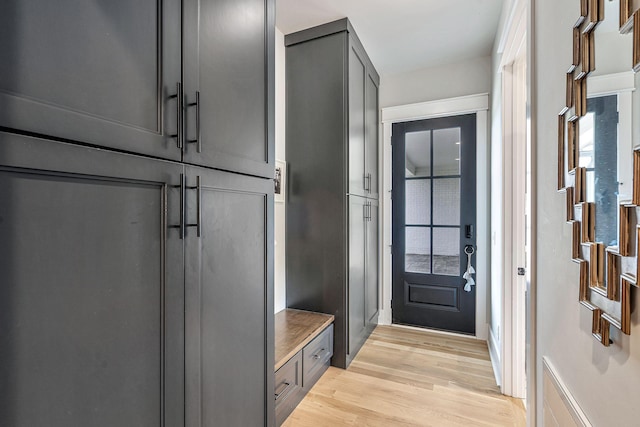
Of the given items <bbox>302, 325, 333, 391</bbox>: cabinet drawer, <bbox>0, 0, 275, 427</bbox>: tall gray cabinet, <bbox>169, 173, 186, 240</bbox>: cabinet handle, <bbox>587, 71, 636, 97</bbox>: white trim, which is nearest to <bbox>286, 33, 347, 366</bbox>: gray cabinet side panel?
<bbox>302, 325, 333, 391</bbox>: cabinet drawer

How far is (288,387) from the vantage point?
1.81 metres

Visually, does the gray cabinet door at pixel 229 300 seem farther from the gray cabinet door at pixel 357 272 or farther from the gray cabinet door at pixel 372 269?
the gray cabinet door at pixel 372 269

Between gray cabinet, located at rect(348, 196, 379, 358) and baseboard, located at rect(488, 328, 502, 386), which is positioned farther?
gray cabinet, located at rect(348, 196, 379, 358)

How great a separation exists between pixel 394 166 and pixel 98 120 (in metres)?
2.91

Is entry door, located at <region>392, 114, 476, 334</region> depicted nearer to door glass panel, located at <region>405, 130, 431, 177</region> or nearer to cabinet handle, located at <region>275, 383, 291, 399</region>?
door glass panel, located at <region>405, 130, 431, 177</region>

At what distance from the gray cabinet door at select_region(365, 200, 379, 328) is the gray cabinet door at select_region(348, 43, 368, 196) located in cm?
37

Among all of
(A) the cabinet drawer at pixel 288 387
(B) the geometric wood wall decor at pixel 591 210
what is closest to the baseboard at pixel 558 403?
(B) the geometric wood wall decor at pixel 591 210

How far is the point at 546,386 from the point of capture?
3.44 feet

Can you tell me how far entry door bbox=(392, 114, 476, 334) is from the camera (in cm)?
297

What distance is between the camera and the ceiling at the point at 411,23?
Result: 219cm

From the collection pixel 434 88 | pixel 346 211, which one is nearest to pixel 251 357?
pixel 346 211

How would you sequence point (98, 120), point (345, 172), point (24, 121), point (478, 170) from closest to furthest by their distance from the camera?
point (24, 121), point (98, 120), point (345, 172), point (478, 170)

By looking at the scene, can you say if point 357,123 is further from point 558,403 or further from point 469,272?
point 558,403

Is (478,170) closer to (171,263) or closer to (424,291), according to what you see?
(424,291)
